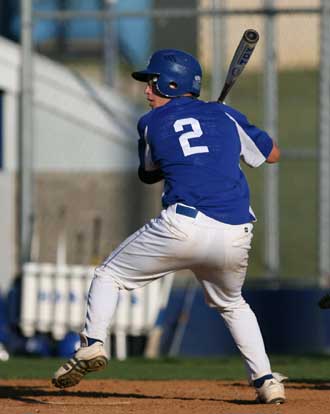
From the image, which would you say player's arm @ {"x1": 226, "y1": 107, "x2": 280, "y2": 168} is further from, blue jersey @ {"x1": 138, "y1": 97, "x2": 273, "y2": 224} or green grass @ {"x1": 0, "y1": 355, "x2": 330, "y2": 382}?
green grass @ {"x1": 0, "y1": 355, "x2": 330, "y2": 382}

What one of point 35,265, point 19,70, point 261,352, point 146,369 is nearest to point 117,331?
point 35,265

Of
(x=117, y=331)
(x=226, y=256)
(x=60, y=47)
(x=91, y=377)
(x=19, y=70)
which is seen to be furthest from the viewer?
(x=60, y=47)

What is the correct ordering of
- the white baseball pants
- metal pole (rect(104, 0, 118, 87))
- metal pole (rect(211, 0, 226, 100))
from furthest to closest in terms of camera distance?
metal pole (rect(104, 0, 118, 87)), metal pole (rect(211, 0, 226, 100)), the white baseball pants

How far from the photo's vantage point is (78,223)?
550 inches

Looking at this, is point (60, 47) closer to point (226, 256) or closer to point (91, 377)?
point (91, 377)

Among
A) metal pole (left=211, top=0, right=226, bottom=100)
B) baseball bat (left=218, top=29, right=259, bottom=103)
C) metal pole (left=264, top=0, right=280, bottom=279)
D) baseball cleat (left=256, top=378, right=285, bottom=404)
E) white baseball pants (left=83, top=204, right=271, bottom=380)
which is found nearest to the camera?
white baseball pants (left=83, top=204, right=271, bottom=380)

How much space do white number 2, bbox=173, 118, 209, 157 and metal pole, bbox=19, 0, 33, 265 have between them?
6796 millimetres

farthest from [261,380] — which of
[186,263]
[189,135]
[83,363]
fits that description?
[189,135]

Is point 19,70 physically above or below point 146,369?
above

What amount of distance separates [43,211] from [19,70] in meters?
1.50

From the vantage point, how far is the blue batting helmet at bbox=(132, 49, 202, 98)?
6617 mm

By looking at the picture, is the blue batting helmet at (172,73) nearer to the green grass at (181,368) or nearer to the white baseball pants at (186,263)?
the white baseball pants at (186,263)

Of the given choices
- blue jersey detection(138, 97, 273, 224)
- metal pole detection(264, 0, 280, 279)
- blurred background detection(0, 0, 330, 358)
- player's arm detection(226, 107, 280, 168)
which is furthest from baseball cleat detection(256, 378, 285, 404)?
metal pole detection(264, 0, 280, 279)

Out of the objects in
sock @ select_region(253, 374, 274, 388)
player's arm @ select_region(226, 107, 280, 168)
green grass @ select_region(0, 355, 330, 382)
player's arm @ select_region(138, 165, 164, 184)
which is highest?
player's arm @ select_region(226, 107, 280, 168)
